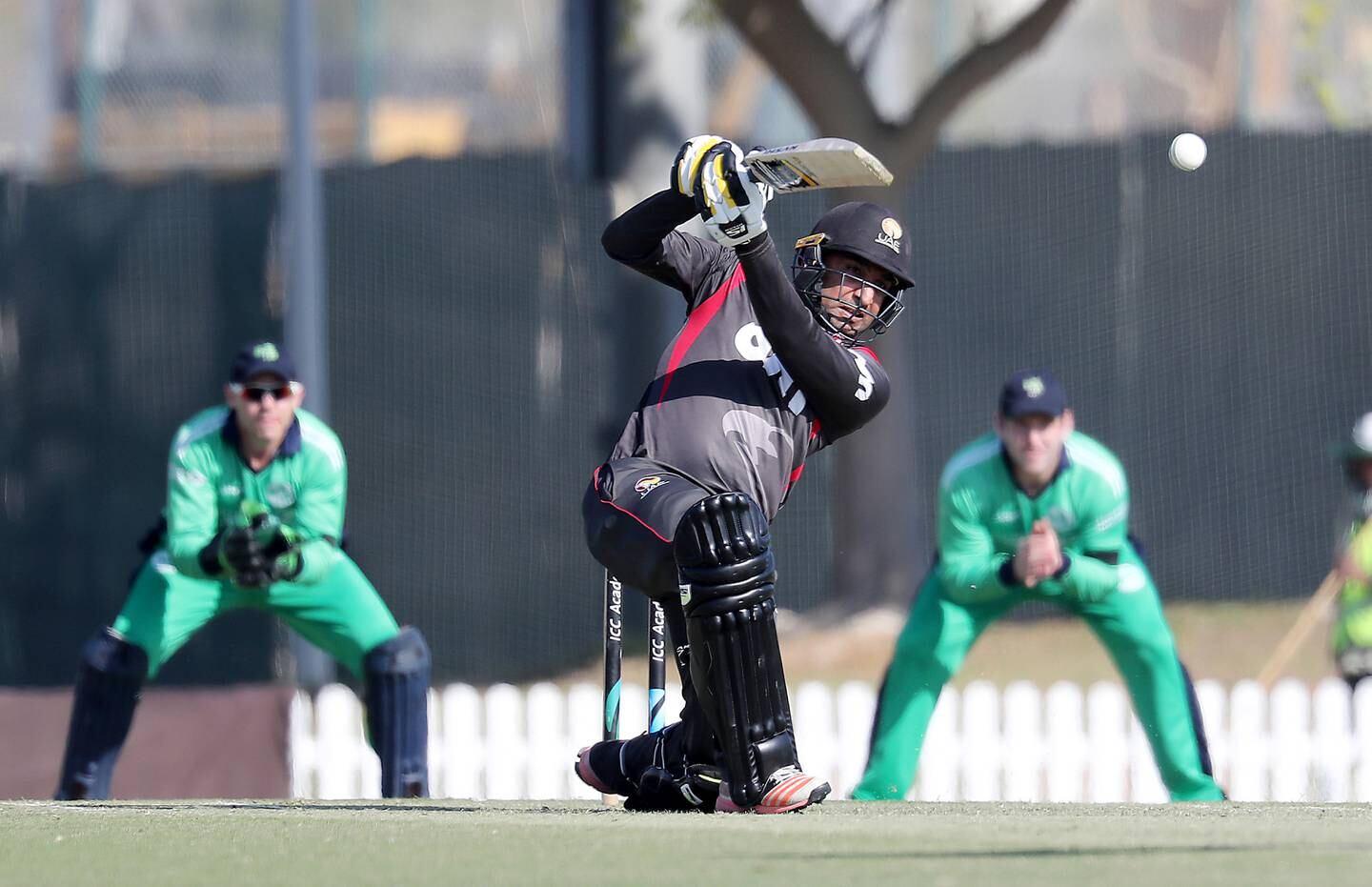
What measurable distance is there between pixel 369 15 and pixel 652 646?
1227cm

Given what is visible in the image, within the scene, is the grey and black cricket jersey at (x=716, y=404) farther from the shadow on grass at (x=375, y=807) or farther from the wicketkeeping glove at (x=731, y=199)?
the shadow on grass at (x=375, y=807)

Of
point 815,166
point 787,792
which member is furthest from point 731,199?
point 787,792

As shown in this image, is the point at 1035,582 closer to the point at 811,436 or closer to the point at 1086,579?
the point at 1086,579

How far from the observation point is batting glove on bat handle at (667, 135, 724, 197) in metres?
5.57

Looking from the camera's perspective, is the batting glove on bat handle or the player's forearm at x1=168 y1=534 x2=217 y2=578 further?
the player's forearm at x1=168 y1=534 x2=217 y2=578

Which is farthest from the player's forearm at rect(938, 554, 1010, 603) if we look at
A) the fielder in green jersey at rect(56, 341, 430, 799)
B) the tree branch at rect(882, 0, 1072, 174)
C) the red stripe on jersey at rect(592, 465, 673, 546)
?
the tree branch at rect(882, 0, 1072, 174)

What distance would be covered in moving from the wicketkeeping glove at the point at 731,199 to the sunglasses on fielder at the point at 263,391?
3.52m

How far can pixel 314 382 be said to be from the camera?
41.9 ft

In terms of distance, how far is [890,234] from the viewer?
236 inches

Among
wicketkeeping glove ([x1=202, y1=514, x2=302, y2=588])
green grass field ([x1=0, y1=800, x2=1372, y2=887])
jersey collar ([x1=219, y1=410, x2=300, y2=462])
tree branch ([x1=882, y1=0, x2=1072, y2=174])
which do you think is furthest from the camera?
tree branch ([x1=882, y1=0, x2=1072, y2=174])

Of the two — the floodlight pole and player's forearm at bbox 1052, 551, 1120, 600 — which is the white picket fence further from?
the floodlight pole

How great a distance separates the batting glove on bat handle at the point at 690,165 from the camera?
5.57m

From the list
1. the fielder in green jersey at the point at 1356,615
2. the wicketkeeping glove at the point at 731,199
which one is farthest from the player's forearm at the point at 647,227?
the fielder in green jersey at the point at 1356,615

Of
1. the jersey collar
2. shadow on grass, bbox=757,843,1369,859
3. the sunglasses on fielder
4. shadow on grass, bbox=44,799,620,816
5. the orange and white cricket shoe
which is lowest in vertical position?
shadow on grass, bbox=757,843,1369,859
